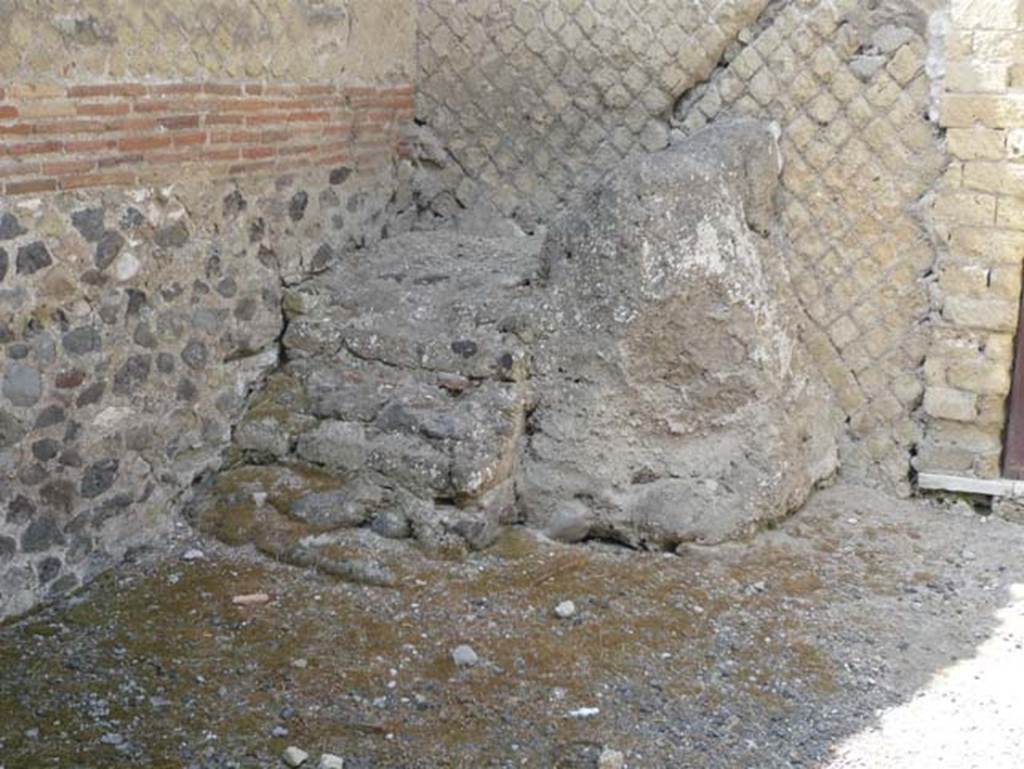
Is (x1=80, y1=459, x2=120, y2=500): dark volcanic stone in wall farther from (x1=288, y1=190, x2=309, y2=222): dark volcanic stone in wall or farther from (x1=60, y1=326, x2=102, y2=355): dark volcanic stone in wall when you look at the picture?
(x1=288, y1=190, x2=309, y2=222): dark volcanic stone in wall

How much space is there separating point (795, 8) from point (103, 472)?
336 cm

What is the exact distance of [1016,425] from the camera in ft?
16.9

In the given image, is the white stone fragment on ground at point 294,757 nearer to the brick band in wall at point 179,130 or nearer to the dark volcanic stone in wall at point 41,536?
the dark volcanic stone in wall at point 41,536

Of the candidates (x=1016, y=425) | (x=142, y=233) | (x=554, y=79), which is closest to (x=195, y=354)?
(x=142, y=233)

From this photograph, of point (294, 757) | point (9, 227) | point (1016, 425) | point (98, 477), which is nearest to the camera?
point (294, 757)

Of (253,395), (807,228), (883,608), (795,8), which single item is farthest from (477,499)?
(795,8)

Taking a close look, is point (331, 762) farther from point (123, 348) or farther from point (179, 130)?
point (179, 130)

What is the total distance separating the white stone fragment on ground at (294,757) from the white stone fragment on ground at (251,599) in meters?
0.94

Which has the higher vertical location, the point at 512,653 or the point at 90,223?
the point at 90,223

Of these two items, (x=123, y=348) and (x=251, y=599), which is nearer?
(x=251, y=599)

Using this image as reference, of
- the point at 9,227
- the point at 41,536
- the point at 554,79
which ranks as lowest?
the point at 41,536

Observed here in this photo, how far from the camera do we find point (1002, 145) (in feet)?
16.1

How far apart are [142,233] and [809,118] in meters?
2.77

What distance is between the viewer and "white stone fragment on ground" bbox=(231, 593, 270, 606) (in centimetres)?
422
